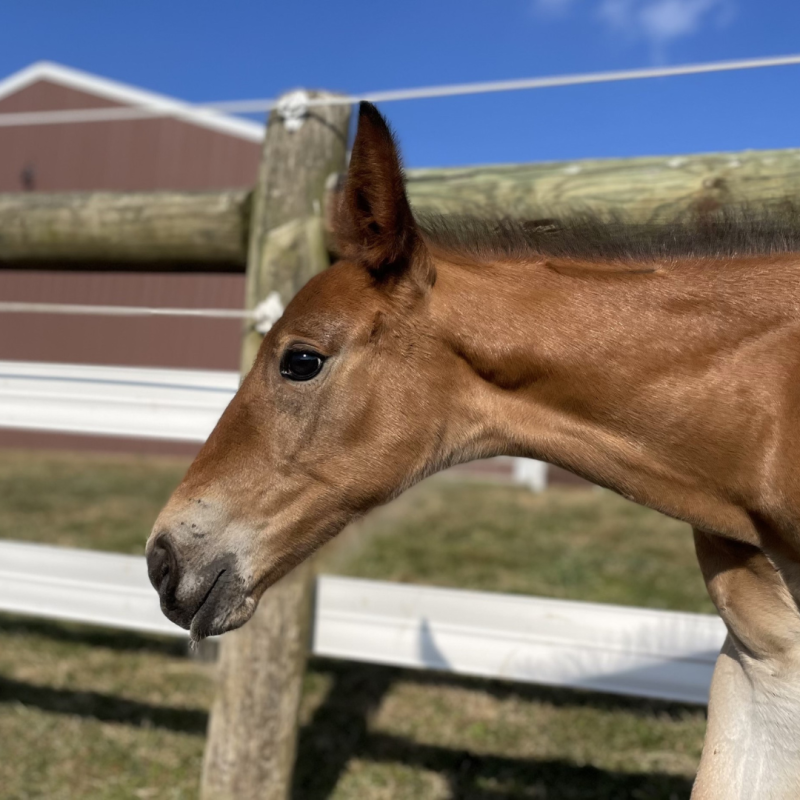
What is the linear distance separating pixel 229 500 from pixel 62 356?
42.5 ft

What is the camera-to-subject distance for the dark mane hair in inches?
69.3

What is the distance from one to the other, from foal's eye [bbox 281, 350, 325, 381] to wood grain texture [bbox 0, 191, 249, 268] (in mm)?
1159

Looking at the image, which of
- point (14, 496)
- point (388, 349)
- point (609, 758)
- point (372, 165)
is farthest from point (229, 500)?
point (14, 496)

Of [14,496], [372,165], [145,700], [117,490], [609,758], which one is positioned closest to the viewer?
[372,165]

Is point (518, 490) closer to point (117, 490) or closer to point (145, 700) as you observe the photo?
point (117, 490)

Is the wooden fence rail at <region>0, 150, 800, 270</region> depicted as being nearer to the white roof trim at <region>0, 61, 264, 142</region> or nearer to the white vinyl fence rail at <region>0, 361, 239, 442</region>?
the white vinyl fence rail at <region>0, 361, 239, 442</region>

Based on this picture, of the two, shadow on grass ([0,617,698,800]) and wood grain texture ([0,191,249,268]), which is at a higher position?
wood grain texture ([0,191,249,268])

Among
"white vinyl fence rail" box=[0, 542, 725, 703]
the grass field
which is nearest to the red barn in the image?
the grass field

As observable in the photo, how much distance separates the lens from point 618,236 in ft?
6.04

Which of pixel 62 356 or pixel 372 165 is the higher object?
pixel 372 165

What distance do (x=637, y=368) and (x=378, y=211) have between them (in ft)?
2.04

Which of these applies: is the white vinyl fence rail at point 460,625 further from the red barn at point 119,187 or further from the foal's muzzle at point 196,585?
the red barn at point 119,187

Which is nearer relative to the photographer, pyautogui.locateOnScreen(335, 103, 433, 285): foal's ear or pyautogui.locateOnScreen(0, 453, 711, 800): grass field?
pyautogui.locateOnScreen(335, 103, 433, 285): foal's ear

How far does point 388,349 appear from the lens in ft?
5.80
